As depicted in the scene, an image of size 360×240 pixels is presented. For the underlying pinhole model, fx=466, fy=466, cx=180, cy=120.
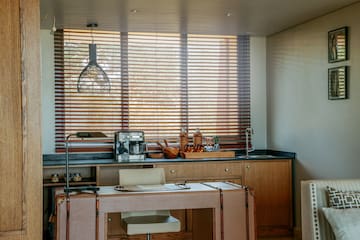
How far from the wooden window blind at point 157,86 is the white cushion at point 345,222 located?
3.13 m

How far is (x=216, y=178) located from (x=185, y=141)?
627mm

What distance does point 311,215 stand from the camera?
9.26ft

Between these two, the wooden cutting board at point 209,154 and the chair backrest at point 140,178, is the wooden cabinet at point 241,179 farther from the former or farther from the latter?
the chair backrest at point 140,178

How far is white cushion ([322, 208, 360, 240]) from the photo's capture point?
259 cm

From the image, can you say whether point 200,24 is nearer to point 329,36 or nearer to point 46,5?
point 329,36

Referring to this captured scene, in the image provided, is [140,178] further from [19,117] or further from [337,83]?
[19,117]

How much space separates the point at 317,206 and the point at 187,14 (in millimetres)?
2451

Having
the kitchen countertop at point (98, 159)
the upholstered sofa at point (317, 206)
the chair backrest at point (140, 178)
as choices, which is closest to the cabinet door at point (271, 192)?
the kitchen countertop at point (98, 159)

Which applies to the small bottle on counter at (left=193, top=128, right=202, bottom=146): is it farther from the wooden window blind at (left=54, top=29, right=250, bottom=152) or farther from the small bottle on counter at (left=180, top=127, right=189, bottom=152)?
the wooden window blind at (left=54, top=29, right=250, bottom=152)

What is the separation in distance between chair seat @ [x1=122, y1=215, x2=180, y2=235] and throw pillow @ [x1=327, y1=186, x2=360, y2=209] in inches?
58.6

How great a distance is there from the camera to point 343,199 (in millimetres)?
2781

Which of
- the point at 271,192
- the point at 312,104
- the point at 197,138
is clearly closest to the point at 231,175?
the point at 271,192

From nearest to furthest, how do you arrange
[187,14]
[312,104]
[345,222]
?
1. [345,222]
2. [187,14]
3. [312,104]

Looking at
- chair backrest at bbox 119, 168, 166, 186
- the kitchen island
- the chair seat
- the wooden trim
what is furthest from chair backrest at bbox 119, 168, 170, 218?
the wooden trim
